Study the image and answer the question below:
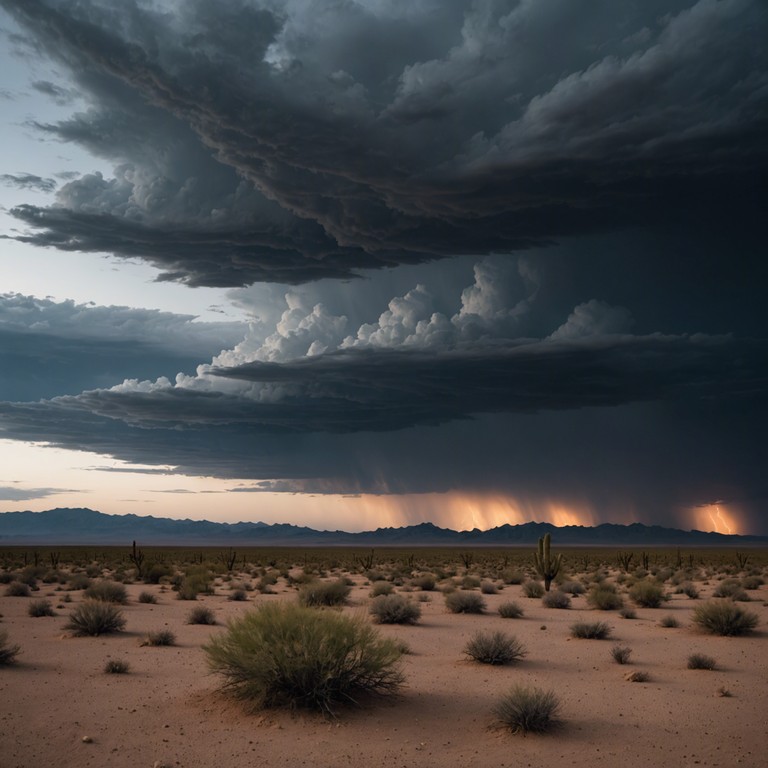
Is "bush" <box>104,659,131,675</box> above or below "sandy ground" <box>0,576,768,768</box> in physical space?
above

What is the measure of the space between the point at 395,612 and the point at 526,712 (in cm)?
1219

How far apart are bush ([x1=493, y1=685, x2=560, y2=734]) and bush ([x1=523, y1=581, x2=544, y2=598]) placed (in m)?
22.0

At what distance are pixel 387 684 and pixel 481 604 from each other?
14.7 meters

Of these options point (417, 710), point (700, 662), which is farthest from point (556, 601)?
point (417, 710)

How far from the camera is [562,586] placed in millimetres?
35375

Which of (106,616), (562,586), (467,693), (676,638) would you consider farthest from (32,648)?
(562,586)

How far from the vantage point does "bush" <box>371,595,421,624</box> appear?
2295 centimetres

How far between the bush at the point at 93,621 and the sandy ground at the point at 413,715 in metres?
0.49

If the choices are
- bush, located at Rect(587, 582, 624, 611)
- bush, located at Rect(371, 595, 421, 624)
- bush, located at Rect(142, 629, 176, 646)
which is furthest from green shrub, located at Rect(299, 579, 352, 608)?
bush, located at Rect(587, 582, 624, 611)

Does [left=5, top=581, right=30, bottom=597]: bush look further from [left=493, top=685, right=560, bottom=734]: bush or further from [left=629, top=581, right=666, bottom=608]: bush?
[left=493, top=685, right=560, bottom=734]: bush

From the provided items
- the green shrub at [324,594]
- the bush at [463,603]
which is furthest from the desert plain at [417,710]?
the green shrub at [324,594]

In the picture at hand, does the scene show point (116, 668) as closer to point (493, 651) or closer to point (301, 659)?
point (301, 659)

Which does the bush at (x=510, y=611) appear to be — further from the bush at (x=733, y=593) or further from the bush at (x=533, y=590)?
the bush at (x=733, y=593)

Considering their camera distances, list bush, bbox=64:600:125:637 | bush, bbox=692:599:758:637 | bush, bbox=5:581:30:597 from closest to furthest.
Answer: bush, bbox=64:600:125:637
bush, bbox=692:599:758:637
bush, bbox=5:581:30:597
